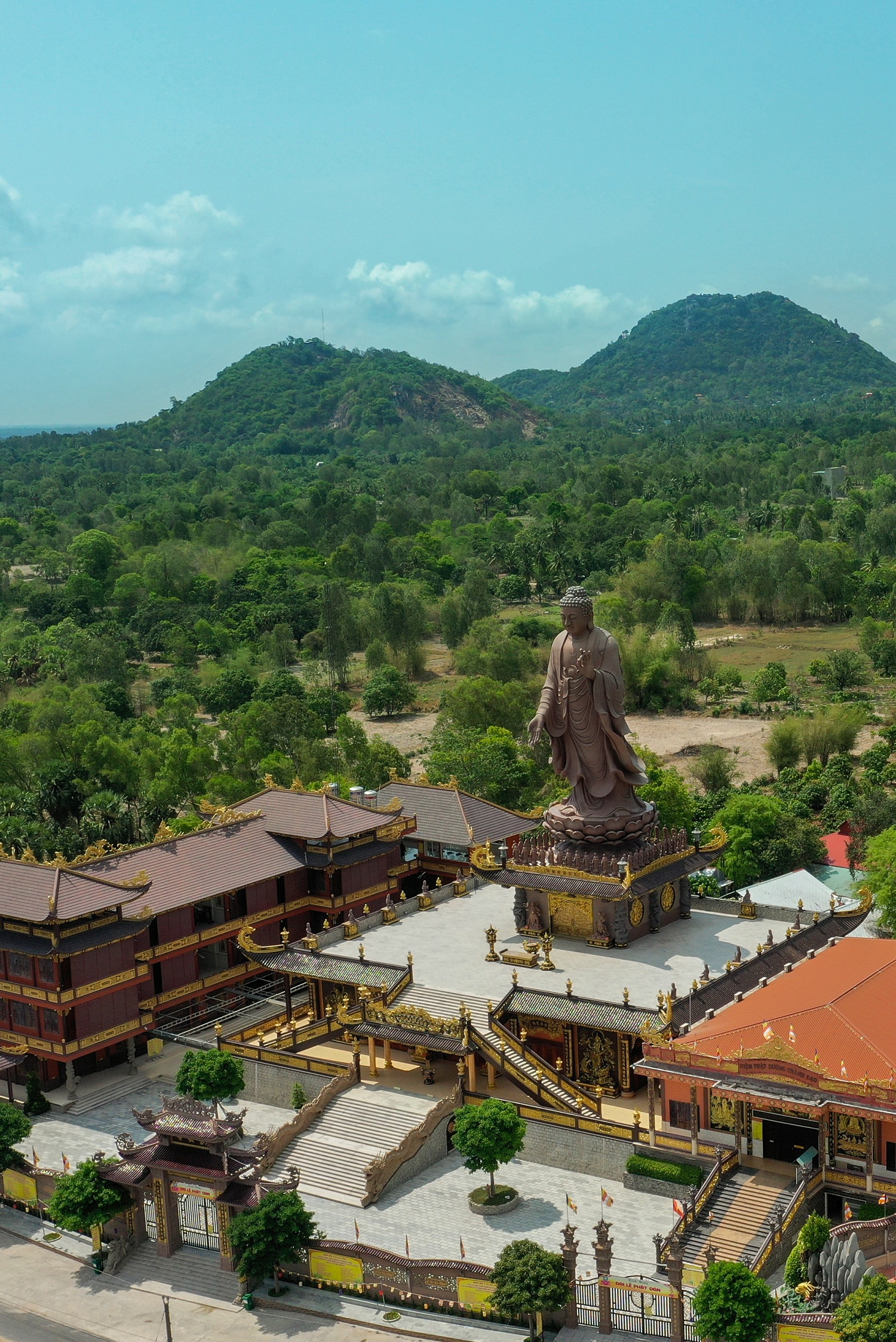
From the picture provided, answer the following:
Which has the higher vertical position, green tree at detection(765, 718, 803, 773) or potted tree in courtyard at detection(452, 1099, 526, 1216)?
green tree at detection(765, 718, 803, 773)

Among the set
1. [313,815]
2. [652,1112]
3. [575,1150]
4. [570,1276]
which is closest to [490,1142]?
[575,1150]

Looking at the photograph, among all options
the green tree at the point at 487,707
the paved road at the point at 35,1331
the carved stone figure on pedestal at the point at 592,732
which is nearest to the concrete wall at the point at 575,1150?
the carved stone figure on pedestal at the point at 592,732

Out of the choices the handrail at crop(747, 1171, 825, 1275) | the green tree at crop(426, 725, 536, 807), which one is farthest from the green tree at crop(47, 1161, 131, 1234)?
the green tree at crop(426, 725, 536, 807)

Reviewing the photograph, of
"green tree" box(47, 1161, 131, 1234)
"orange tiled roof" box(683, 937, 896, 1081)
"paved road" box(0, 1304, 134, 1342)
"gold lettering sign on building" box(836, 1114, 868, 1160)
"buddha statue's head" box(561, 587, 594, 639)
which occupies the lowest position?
"paved road" box(0, 1304, 134, 1342)

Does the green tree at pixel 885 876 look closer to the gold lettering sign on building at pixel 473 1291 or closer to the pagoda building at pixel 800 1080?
the pagoda building at pixel 800 1080

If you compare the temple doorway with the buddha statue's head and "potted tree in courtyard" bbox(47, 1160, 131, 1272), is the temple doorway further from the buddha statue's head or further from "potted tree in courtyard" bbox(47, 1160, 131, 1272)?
the buddha statue's head

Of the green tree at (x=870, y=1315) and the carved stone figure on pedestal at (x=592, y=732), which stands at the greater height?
the carved stone figure on pedestal at (x=592, y=732)

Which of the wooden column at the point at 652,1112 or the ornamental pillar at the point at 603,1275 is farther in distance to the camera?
the wooden column at the point at 652,1112
